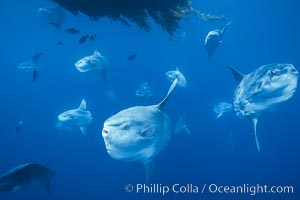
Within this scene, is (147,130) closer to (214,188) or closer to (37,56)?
(37,56)

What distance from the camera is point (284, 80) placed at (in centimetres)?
458

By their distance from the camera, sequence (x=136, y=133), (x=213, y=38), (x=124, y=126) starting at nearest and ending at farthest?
(x=124, y=126) < (x=136, y=133) < (x=213, y=38)

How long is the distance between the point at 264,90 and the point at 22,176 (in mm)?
4610

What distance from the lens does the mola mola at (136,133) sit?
4078 mm

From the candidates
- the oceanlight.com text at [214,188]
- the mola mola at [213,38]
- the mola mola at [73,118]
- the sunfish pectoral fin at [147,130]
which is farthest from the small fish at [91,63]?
the sunfish pectoral fin at [147,130]

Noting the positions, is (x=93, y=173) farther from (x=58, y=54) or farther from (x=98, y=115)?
(x=58, y=54)

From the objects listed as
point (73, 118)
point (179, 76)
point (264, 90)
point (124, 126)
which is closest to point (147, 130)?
point (124, 126)

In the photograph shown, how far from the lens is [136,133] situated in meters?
4.27

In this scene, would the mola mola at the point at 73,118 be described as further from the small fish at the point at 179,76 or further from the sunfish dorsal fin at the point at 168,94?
the sunfish dorsal fin at the point at 168,94

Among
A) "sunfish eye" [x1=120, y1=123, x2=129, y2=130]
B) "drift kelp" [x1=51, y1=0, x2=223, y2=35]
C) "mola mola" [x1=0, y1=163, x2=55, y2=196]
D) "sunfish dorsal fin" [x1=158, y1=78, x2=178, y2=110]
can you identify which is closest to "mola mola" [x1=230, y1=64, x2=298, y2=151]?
"sunfish dorsal fin" [x1=158, y1=78, x2=178, y2=110]

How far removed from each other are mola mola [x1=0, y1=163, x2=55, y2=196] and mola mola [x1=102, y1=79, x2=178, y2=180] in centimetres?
214

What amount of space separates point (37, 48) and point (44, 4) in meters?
24.8

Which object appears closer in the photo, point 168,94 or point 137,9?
point 168,94

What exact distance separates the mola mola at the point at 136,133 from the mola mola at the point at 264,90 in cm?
151
